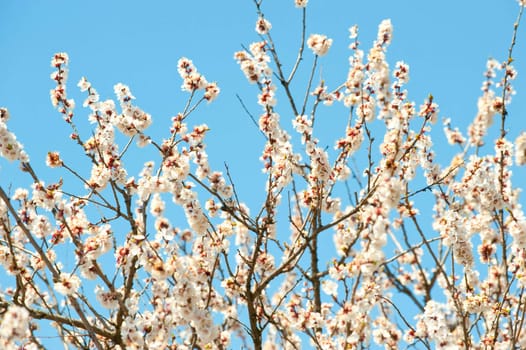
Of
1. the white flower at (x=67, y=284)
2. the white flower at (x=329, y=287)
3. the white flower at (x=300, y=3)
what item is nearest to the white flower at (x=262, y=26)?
the white flower at (x=300, y=3)

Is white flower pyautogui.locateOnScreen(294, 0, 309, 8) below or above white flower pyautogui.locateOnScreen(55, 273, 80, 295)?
above

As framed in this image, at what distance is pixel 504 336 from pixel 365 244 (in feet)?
5.72

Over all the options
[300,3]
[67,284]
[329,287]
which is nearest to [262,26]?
[300,3]

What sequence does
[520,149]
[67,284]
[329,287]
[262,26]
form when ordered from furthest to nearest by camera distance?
1. [262,26]
2. [329,287]
3. [520,149]
4. [67,284]

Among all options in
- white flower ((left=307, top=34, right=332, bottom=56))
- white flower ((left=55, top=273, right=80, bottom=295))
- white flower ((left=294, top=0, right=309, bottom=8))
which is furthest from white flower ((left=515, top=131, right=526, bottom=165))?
white flower ((left=55, top=273, right=80, bottom=295))

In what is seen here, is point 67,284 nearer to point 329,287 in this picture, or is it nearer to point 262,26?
point 329,287

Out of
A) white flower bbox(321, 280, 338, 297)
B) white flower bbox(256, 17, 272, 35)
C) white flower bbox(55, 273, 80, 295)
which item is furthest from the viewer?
white flower bbox(256, 17, 272, 35)

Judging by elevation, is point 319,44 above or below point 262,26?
below

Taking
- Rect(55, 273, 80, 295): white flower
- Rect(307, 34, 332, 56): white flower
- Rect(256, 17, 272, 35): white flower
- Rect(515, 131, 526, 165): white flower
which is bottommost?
Rect(55, 273, 80, 295): white flower

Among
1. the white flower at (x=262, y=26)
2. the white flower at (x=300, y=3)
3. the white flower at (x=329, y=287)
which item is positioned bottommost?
the white flower at (x=329, y=287)

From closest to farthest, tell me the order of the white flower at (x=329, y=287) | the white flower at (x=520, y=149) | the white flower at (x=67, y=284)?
the white flower at (x=67, y=284)
the white flower at (x=520, y=149)
the white flower at (x=329, y=287)

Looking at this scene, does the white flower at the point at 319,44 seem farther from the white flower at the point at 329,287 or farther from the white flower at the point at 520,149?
the white flower at the point at 329,287

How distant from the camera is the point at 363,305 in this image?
4711 millimetres

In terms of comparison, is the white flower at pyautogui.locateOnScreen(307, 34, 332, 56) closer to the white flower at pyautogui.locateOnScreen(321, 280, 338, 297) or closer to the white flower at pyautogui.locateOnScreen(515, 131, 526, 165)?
the white flower at pyautogui.locateOnScreen(515, 131, 526, 165)
